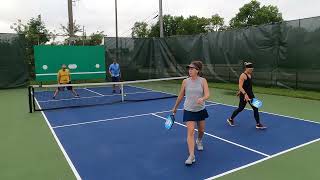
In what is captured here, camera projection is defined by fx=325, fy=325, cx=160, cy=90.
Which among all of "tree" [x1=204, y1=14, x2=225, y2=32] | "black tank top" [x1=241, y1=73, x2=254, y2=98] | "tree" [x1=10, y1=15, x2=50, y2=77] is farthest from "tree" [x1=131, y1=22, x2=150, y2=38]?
"black tank top" [x1=241, y1=73, x2=254, y2=98]

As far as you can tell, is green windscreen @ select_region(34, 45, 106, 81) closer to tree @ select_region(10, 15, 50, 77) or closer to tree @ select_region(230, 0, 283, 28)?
tree @ select_region(10, 15, 50, 77)

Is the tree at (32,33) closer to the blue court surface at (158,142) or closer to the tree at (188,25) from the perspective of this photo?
the blue court surface at (158,142)

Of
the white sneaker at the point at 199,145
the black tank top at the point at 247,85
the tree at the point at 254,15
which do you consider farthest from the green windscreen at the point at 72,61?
the tree at the point at 254,15

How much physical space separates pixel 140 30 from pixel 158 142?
50791mm

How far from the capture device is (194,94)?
16.5 feet

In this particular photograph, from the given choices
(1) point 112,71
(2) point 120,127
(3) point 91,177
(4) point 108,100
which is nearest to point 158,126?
(2) point 120,127

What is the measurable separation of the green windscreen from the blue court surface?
8115 mm

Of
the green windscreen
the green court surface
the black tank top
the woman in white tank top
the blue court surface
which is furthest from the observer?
the green windscreen

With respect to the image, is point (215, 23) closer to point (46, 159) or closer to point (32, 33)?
point (32, 33)

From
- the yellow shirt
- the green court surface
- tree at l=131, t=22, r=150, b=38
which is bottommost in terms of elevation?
the green court surface

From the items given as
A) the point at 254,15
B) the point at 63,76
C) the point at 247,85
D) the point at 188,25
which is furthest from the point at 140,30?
the point at 247,85

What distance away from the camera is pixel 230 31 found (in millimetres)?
16188

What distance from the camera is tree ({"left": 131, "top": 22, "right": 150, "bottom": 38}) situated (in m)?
55.1

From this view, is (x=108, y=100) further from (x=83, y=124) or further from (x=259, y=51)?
(x=259, y=51)
